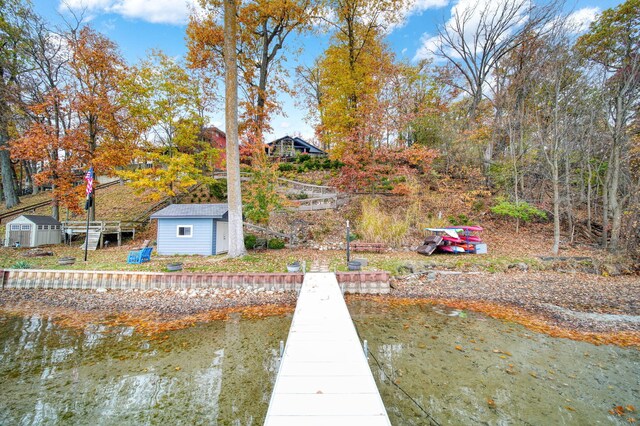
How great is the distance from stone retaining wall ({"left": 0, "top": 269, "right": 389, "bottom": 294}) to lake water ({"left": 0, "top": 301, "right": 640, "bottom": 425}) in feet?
6.60

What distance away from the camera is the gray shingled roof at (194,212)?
11586 mm

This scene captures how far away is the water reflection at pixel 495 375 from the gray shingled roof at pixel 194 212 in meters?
8.16

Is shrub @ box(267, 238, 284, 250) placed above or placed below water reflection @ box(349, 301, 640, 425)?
above

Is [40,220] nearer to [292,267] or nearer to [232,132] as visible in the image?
[232,132]

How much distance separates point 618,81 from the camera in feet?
34.4

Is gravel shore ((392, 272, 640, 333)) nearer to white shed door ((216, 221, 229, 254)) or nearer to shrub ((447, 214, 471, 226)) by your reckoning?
shrub ((447, 214, 471, 226))

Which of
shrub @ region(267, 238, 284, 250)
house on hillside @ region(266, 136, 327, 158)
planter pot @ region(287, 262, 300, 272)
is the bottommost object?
planter pot @ region(287, 262, 300, 272)

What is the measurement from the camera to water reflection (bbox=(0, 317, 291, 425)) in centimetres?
368

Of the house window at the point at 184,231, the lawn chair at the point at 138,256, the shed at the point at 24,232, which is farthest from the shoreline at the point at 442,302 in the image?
the shed at the point at 24,232

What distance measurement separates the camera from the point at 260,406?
3.79 meters

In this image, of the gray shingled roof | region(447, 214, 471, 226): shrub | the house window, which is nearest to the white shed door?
the gray shingled roof

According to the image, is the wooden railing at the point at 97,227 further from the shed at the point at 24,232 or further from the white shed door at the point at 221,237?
the white shed door at the point at 221,237

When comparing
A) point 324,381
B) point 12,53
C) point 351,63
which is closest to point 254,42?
point 351,63

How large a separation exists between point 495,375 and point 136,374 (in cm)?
613
